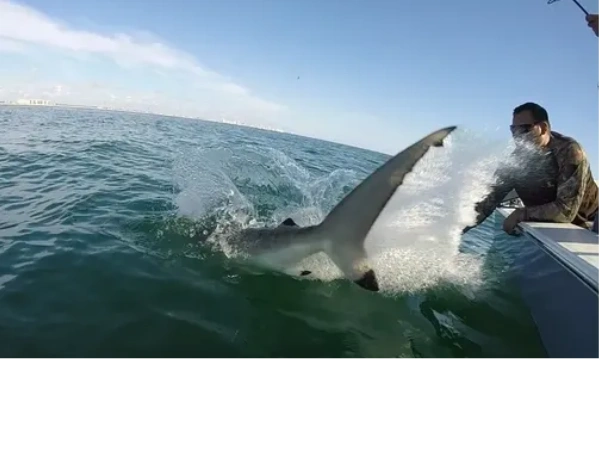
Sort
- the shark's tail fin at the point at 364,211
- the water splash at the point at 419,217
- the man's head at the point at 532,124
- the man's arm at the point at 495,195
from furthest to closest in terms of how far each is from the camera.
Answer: the man's arm at the point at 495,195, the man's head at the point at 532,124, the water splash at the point at 419,217, the shark's tail fin at the point at 364,211

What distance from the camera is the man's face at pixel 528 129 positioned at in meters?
6.05

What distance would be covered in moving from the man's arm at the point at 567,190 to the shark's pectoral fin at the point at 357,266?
367 centimetres

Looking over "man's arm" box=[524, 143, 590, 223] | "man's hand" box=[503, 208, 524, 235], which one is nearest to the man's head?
"man's arm" box=[524, 143, 590, 223]

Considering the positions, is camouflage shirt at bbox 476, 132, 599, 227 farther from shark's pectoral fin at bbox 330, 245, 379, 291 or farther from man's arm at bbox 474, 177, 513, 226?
shark's pectoral fin at bbox 330, 245, 379, 291

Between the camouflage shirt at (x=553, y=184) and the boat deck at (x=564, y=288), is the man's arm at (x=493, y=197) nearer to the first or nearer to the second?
the camouflage shirt at (x=553, y=184)

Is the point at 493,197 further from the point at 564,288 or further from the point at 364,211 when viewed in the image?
the point at 364,211

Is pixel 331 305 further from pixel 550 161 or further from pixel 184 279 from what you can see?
pixel 550 161

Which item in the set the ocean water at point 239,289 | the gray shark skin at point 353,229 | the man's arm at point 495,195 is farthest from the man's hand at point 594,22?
the gray shark skin at point 353,229

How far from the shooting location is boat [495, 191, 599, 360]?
12.4ft

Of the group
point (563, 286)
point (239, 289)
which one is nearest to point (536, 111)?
point (563, 286)

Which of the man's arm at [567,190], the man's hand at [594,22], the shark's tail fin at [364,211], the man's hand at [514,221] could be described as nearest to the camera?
the shark's tail fin at [364,211]

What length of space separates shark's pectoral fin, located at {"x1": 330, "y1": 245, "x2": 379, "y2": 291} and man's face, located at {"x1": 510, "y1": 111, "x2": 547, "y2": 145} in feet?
11.9

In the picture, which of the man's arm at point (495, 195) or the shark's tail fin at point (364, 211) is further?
the man's arm at point (495, 195)
